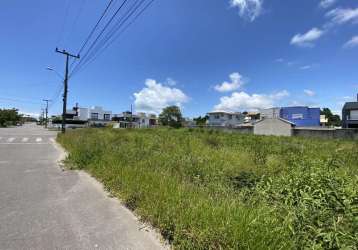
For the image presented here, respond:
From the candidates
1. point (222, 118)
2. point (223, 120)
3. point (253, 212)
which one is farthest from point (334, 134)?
point (222, 118)

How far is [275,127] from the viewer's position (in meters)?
45.1

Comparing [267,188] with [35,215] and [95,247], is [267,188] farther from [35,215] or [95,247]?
[35,215]

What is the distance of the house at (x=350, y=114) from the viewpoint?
53.0 metres

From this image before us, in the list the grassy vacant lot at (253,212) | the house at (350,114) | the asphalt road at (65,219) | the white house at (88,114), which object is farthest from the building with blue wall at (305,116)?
Result: the white house at (88,114)

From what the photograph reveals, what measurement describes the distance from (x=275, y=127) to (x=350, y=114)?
22103mm

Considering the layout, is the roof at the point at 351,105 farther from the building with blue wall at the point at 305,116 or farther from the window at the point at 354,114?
the building with blue wall at the point at 305,116

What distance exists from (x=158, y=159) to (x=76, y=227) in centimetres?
436

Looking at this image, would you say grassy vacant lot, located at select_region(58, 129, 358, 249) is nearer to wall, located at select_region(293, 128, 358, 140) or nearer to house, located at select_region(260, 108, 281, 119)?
wall, located at select_region(293, 128, 358, 140)

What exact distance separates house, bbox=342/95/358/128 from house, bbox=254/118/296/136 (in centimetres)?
1773

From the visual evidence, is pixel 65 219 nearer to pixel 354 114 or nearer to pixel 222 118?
pixel 354 114

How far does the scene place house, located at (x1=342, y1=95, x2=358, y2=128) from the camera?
174 feet

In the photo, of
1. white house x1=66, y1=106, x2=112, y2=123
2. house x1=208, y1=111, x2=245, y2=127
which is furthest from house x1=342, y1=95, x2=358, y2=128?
white house x1=66, y1=106, x2=112, y2=123

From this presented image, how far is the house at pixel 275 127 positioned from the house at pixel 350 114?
17732 millimetres

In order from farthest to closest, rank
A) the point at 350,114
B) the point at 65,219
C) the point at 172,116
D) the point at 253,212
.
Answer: the point at 172,116 < the point at 350,114 < the point at 65,219 < the point at 253,212
